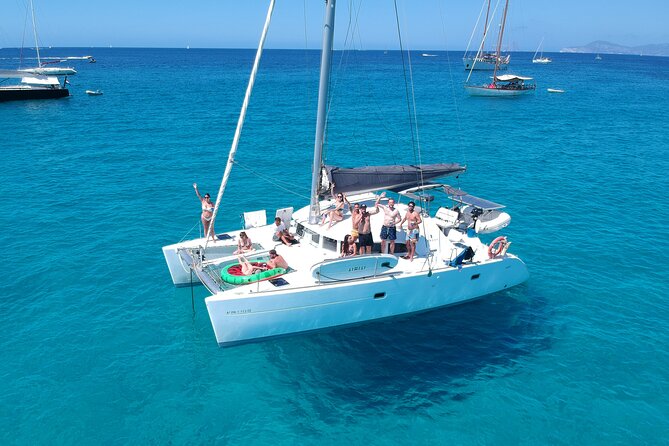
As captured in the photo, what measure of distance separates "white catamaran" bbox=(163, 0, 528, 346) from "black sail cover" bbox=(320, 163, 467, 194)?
34 mm

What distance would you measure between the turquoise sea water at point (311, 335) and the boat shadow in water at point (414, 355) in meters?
0.05

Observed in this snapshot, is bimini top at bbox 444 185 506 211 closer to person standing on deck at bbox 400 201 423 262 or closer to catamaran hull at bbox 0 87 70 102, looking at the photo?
person standing on deck at bbox 400 201 423 262

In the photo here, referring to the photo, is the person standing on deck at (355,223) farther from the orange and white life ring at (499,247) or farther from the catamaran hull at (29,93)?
the catamaran hull at (29,93)

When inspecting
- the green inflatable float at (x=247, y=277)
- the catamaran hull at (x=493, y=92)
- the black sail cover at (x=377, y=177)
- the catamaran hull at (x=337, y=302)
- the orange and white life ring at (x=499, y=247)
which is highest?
the catamaran hull at (x=493, y=92)

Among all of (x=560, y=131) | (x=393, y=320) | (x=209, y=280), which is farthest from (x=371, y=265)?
(x=560, y=131)

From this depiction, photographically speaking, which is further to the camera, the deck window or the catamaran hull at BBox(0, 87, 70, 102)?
the catamaran hull at BBox(0, 87, 70, 102)

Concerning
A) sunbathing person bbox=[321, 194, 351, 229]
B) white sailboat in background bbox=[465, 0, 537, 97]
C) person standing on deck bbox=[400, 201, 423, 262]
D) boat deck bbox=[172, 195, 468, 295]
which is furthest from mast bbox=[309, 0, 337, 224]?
white sailboat in background bbox=[465, 0, 537, 97]

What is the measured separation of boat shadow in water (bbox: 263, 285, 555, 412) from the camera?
1140cm

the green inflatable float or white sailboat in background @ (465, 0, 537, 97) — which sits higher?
white sailboat in background @ (465, 0, 537, 97)

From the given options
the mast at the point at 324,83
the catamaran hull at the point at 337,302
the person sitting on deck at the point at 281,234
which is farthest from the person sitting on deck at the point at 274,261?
the mast at the point at 324,83

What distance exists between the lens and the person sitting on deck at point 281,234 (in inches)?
564

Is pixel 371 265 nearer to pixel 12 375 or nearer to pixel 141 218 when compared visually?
pixel 12 375

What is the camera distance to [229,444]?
32.4 feet

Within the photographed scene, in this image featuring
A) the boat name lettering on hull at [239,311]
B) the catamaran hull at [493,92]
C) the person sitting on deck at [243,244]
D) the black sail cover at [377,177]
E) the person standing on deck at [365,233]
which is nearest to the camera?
the boat name lettering on hull at [239,311]
